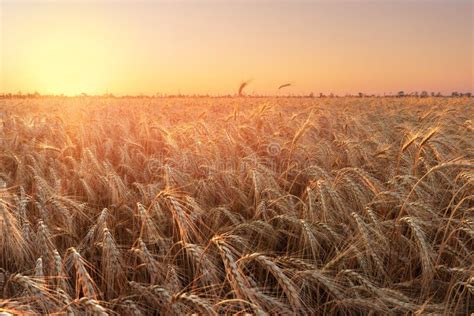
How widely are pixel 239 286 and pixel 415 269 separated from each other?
56.2 inches

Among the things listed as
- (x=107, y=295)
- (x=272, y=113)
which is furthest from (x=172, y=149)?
(x=272, y=113)

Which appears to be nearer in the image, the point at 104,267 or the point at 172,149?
the point at 104,267

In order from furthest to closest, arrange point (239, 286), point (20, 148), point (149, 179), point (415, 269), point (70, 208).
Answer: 1. point (20, 148)
2. point (149, 179)
3. point (70, 208)
4. point (415, 269)
5. point (239, 286)

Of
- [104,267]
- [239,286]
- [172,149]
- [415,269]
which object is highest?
[172,149]

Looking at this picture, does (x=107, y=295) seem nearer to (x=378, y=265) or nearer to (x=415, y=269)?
(x=378, y=265)

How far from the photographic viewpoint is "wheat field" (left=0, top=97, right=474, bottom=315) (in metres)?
1.75

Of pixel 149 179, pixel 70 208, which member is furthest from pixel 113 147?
pixel 70 208

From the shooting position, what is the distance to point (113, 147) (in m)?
5.21

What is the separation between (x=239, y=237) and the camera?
1.97 meters

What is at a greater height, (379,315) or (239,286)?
(239,286)

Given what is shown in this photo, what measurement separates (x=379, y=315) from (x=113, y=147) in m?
4.15

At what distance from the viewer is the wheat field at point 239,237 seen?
1746 millimetres

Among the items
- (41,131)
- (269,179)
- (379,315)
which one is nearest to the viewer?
(379,315)

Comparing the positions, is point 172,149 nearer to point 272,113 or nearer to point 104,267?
point 104,267
